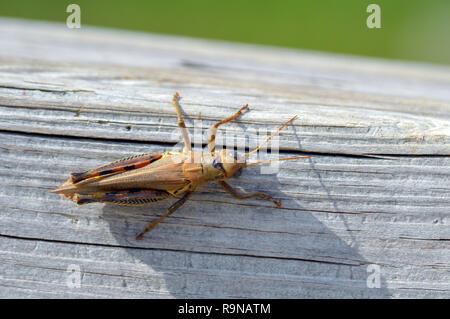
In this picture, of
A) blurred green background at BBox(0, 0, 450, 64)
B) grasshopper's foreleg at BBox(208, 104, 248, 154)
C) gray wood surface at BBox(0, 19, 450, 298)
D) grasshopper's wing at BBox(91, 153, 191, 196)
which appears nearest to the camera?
gray wood surface at BBox(0, 19, 450, 298)

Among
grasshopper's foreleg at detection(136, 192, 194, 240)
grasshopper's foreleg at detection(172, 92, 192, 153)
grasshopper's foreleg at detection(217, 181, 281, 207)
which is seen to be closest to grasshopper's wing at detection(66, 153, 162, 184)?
grasshopper's foreleg at detection(172, 92, 192, 153)

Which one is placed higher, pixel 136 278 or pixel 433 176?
pixel 433 176

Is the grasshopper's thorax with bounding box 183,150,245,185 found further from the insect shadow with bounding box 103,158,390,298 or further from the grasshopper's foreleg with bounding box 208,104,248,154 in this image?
the insect shadow with bounding box 103,158,390,298

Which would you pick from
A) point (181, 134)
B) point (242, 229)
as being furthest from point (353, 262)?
point (181, 134)

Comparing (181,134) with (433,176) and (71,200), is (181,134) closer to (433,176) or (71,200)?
(71,200)

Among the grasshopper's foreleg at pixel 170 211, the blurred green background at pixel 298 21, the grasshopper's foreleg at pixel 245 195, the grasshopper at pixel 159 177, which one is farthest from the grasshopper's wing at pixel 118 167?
the blurred green background at pixel 298 21

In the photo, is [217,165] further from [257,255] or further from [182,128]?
[257,255]
